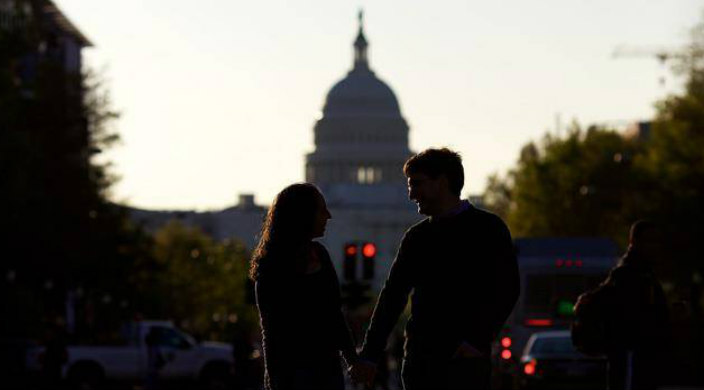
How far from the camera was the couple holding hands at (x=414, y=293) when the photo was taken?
12266 millimetres

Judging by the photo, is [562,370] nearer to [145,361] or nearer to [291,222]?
[291,222]

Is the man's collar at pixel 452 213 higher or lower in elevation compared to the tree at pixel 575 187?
lower

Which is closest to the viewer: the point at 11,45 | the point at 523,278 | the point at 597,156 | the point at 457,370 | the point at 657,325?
the point at 457,370

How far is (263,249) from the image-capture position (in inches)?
492

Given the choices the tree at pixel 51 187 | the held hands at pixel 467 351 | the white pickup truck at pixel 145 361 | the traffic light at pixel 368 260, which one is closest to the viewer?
the held hands at pixel 467 351

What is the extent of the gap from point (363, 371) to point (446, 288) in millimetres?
534

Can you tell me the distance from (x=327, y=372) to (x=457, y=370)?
1.94 ft

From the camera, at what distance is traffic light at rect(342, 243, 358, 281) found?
46.1 metres

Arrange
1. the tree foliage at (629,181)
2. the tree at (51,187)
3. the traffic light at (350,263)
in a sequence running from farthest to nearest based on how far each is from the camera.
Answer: the tree foliage at (629,181) → the tree at (51,187) → the traffic light at (350,263)

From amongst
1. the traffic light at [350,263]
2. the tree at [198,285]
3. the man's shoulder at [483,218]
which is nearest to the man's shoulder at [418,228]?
the man's shoulder at [483,218]

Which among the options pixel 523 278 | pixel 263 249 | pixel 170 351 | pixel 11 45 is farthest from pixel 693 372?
pixel 263 249

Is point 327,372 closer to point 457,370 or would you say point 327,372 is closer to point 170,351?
point 457,370

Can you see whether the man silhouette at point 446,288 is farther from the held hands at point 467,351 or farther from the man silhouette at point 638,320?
the man silhouette at point 638,320

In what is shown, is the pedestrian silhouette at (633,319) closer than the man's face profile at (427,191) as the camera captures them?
No
